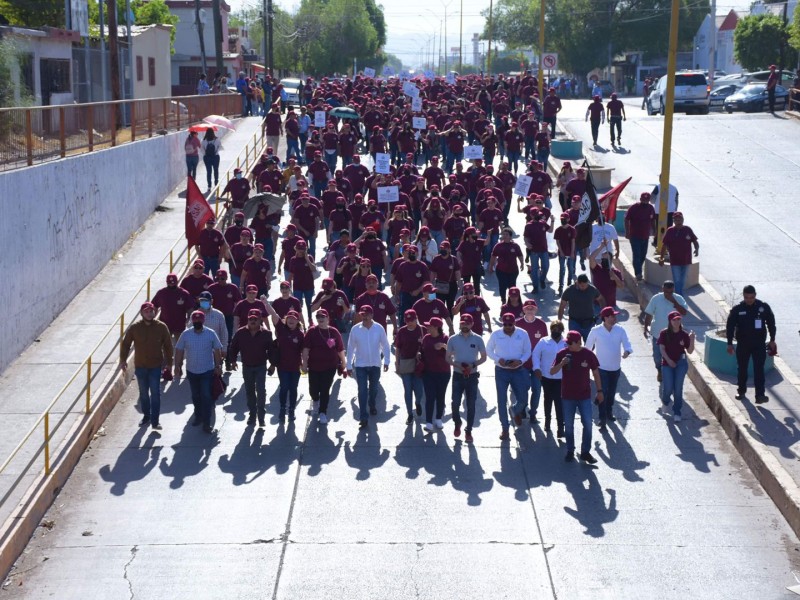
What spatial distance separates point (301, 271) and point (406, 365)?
3.98 meters

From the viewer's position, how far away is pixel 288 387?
14.3 meters

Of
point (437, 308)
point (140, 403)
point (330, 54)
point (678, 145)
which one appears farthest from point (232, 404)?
point (330, 54)

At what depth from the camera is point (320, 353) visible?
1401 cm

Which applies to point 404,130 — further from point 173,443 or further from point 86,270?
point 173,443

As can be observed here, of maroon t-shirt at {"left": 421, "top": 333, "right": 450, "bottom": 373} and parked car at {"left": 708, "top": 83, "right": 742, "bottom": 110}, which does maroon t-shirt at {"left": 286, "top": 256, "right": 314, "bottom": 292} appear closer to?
maroon t-shirt at {"left": 421, "top": 333, "right": 450, "bottom": 373}

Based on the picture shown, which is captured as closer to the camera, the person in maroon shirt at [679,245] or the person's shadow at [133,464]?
the person's shadow at [133,464]

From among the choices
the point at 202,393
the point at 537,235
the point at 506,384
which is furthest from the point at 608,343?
the point at 537,235

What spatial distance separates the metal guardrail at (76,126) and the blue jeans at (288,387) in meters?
6.62

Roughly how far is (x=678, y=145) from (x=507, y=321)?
2636 centimetres

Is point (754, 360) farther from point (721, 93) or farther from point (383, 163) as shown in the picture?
point (721, 93)

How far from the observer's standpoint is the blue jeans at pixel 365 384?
46.3 feet

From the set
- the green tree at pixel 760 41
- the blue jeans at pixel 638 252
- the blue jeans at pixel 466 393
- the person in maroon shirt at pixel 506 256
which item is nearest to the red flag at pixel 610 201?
the blue jeans at pixel 638 252

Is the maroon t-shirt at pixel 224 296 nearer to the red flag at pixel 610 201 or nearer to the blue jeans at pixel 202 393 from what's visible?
the blue jeans at pixel 202 393

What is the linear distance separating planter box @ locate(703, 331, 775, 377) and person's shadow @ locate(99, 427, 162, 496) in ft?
23.1
